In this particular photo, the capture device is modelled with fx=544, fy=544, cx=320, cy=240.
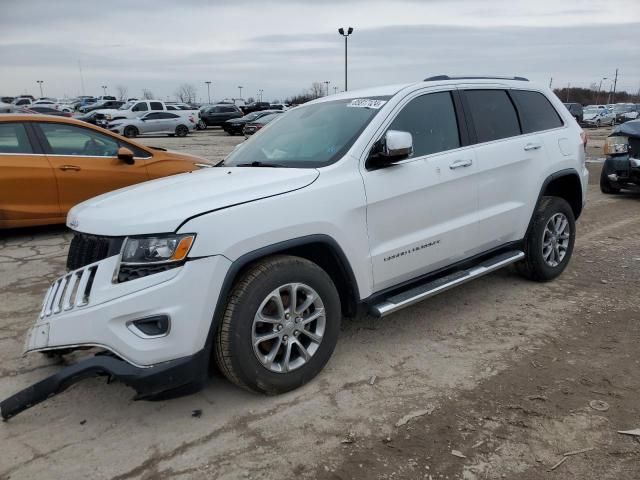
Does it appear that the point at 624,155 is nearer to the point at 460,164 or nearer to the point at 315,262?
the point at 460,164

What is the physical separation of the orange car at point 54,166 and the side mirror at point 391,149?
3346mm

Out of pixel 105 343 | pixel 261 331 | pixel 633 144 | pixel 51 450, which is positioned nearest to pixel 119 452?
pixel 51 450

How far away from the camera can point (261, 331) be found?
3.10 meters

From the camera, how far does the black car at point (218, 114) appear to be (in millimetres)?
36469

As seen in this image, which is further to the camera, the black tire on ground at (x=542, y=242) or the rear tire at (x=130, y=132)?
the rear tire at (x=130, y=132)

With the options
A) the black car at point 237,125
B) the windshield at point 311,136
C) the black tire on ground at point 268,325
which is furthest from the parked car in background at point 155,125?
the black tire on ground at point 268,325

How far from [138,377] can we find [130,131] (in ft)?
90.5

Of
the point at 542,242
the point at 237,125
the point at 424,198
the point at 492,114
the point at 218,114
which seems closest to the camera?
the point at 424,198

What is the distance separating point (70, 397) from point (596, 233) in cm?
645

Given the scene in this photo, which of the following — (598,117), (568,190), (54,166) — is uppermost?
(54,166)

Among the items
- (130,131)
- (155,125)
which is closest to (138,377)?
(130,131)

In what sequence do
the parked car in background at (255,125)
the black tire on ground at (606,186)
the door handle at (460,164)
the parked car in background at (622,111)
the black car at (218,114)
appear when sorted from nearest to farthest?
the door handle at (460,164)
the black tire on ground at (606,186)
the parked car in background at (255,125)
the black car at (218,114)
the parked car in background at (622,111)

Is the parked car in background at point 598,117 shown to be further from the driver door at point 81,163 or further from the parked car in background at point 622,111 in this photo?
the driver door at point 81,163

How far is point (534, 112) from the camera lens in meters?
4.94
